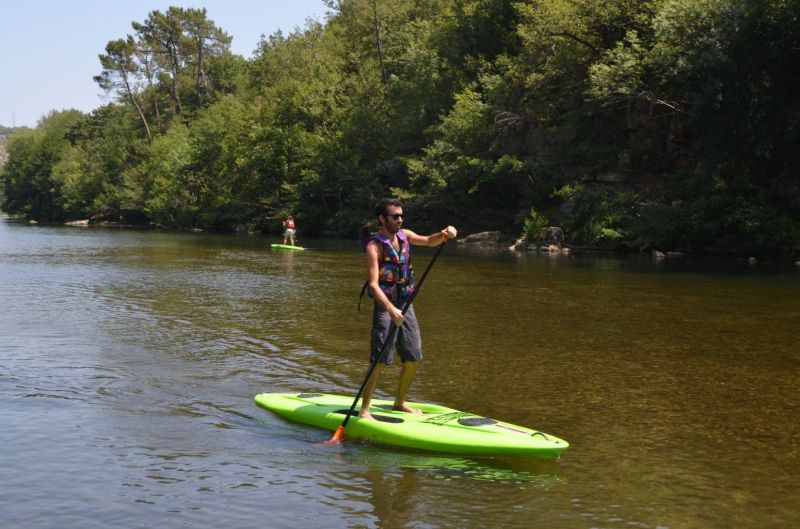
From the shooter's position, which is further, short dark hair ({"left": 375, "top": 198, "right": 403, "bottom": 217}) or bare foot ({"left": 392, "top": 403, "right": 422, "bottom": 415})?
bare foot ({"left": 392, "top": 403, "right": 422, "bottom": 415})

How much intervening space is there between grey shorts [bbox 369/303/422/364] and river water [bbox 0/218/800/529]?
35.4 inches

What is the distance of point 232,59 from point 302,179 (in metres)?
38.8

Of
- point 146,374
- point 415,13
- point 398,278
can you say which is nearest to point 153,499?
point 398,278

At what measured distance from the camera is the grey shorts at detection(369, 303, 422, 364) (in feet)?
25.6

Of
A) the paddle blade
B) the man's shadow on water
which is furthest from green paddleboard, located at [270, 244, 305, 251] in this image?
the man's shadow on water

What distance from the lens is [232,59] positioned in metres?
92.9

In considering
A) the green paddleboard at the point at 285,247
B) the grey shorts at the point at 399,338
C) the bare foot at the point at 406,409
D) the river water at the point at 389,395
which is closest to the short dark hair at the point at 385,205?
the grey shorts at the point at 399,338

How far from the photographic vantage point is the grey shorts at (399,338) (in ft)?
25.6

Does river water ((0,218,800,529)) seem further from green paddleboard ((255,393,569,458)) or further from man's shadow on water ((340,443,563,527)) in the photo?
green paddleboard ((255,393,569,458))

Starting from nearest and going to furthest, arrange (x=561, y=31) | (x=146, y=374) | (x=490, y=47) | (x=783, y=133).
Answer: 1. (x=146, y=374)
2. (x=783, y=133)
3. (x=561, y=31)
4. (x=490, y=47)

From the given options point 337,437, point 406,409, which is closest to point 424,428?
point 406,409

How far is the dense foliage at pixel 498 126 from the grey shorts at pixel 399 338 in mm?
25601

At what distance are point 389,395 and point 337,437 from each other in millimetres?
1947

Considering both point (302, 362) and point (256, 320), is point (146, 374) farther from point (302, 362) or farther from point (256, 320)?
point (256, 320)
